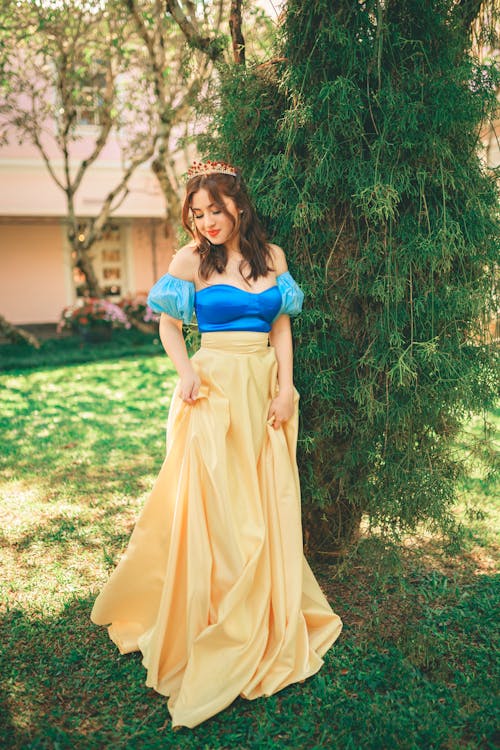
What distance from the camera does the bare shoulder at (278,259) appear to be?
2648mm

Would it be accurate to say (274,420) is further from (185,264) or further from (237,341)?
(185,264)

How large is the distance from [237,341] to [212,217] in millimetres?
526

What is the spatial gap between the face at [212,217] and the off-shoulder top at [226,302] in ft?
0.70

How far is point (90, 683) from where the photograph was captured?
8.34 feet

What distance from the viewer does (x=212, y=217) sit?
2541 mm

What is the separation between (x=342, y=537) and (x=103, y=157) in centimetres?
1467

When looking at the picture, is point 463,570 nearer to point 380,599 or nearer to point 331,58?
point 380,599

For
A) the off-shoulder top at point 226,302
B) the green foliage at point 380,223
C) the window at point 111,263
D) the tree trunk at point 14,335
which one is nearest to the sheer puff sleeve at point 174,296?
the off-shoulder top at point 226,302

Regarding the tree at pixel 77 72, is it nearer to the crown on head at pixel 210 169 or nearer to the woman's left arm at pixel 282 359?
the crown on head at pixel 210 169

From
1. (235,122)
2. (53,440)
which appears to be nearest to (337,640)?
(235,122)

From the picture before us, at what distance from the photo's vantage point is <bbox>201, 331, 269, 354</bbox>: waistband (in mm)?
2604

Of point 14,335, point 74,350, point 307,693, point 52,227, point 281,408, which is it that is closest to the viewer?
point 307,693

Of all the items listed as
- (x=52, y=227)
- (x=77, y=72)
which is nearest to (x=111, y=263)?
(x=52, y=227)

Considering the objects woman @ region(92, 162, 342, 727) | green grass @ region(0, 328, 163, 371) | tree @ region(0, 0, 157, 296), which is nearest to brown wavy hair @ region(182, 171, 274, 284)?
woman @ region(92, 162, 342, 727)
